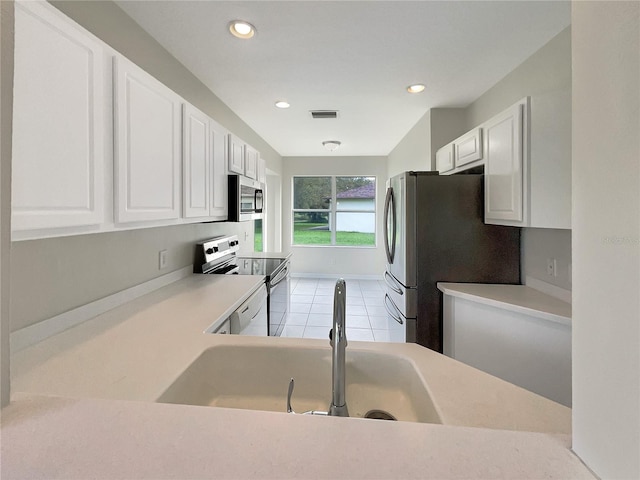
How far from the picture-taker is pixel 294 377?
1.10 meters

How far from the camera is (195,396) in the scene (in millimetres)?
1005

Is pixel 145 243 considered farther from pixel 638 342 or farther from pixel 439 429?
pixel 638 342

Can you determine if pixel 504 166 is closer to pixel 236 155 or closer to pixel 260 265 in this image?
pixel 236 155

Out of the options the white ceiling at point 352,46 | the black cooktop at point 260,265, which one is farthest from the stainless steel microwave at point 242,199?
the white ceiling at point 352,46

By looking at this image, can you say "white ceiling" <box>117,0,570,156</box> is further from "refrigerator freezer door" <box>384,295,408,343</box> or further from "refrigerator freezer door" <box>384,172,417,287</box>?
"refrigerator freezer door" <box>384,295,408,343</box>

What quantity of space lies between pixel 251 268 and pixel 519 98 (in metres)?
2.72

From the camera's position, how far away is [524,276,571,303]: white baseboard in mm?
1824

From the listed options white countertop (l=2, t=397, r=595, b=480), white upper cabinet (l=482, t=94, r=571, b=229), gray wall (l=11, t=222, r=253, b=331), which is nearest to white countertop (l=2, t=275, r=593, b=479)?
white countertop (l=2, t=397, r=595, b=480)

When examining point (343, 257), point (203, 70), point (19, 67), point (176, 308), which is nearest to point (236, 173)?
point (203, 70)

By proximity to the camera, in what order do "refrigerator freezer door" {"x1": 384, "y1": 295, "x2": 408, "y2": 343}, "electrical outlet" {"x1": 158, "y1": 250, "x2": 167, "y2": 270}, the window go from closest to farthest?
"electrical outlet" {"x1": 158, "y1": 250, "x2": 167, "y2": 270} → "refrigerator freezer door" {"x1": 384, "y1": 295, "x2": 408, "y2": 343} → the window

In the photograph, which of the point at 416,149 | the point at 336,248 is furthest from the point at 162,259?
the point at 336,248

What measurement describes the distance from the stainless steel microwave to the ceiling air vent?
3.91ft

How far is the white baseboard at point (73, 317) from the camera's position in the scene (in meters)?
1.10

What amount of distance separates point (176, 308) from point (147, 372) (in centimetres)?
68
